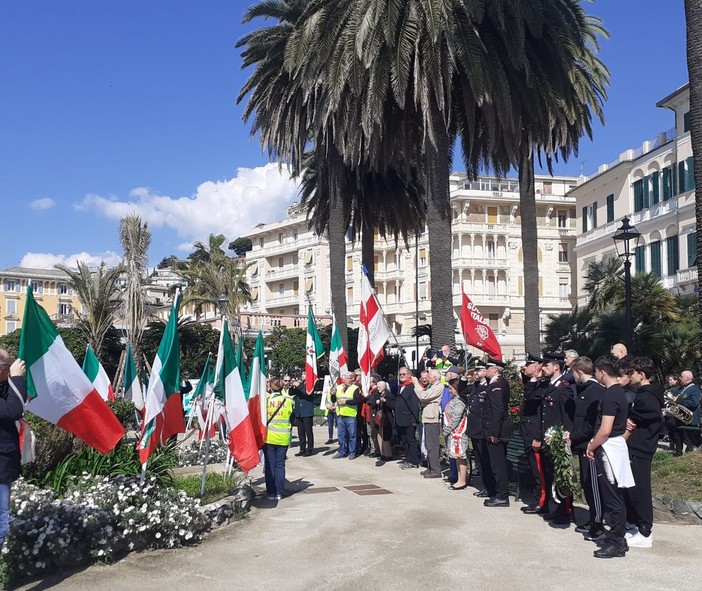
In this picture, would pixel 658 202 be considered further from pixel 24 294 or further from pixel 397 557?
pixel 24 294

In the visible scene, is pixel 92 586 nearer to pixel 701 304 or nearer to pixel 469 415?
pixel 469 415

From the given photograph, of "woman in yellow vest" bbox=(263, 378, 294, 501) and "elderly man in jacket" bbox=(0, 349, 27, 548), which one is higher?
"elderly man in jacket" bbox=(0, 349, 27, 548)

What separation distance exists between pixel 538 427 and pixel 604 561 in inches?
99.5

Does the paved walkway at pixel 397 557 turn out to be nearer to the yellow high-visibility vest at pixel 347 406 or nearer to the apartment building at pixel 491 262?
the yellow high-visibility vest at pixel 347 406

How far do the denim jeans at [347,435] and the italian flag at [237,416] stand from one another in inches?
273

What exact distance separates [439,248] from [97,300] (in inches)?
921

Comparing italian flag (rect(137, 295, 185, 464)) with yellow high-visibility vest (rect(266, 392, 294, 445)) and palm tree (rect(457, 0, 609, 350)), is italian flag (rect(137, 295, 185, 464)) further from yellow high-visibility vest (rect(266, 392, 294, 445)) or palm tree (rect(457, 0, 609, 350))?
palm tree (rect(457, 0, 609, 350))

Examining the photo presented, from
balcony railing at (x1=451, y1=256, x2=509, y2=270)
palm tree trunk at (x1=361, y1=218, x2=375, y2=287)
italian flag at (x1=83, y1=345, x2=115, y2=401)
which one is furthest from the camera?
A: balcony railing at (x1=451, y1=256, x2=509, y2=270)

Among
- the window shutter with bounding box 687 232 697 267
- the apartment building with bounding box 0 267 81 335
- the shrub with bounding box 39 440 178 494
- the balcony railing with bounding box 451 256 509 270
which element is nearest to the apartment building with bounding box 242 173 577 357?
the balcony railing with bounding box 451 256 509 270

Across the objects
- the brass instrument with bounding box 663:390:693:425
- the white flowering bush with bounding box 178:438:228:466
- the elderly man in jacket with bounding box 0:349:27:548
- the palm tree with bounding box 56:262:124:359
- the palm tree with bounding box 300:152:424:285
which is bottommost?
the white flowering bush with bounding box 178:438:228:466

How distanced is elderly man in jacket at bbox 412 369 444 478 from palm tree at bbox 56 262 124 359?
87.9ft

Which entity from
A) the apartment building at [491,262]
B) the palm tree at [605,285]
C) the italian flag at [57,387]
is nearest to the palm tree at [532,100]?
the palm tree at [605,285]

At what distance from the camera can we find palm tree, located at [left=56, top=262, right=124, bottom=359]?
126 feet

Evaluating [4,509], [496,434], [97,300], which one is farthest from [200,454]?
[97,300]
